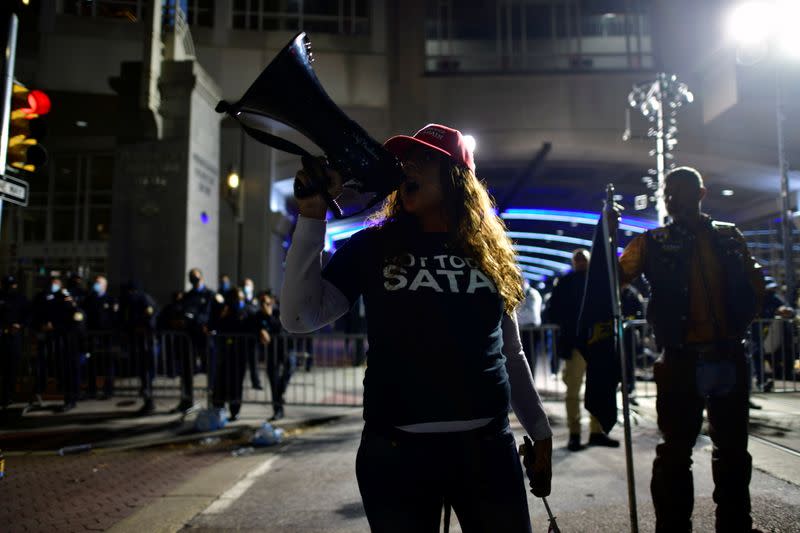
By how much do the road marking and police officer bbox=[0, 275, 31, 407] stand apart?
4173mm

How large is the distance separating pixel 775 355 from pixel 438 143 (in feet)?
15.1

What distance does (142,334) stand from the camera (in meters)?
9.23

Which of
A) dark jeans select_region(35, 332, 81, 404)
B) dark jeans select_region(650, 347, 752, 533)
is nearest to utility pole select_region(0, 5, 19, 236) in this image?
dark jeans select_region(35, 332, 81, 404)

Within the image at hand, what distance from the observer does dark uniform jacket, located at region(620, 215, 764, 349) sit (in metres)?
3.23

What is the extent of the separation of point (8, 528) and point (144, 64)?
12967 millimetres

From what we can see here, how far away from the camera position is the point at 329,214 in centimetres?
188

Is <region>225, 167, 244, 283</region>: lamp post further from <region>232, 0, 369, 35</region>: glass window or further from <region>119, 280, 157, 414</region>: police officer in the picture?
<region>119, 280, 157, 414</region>: police officer

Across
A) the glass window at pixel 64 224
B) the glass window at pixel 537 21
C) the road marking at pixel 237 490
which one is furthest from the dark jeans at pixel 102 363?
the glass window at pixel 537 21

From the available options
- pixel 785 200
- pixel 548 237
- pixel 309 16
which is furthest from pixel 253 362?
pixel 548 237

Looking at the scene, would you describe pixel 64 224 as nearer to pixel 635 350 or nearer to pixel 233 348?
pixel 233 348

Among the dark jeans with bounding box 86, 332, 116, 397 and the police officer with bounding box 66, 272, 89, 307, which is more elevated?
the police officer with bounding box 66, 272, 89, 307

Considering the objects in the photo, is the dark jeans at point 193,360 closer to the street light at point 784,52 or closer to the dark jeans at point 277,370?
the dark jeans at point 277,370

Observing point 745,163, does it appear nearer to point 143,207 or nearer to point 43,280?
point 143,207

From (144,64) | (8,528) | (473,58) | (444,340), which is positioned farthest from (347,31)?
(444,340)
